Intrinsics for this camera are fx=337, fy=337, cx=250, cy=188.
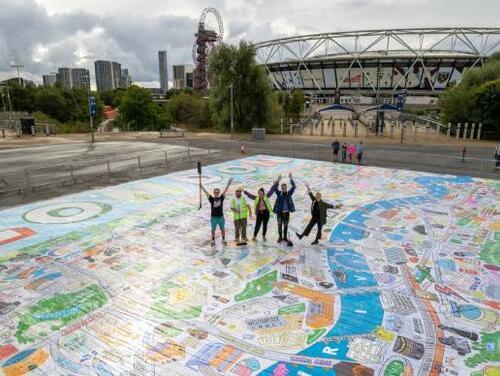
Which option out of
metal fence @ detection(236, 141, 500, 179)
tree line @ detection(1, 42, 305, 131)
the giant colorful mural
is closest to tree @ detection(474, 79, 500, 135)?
metal fence @ detection(236, 141, 500, 179)

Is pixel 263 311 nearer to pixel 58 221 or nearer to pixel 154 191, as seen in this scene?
pixel 58 221

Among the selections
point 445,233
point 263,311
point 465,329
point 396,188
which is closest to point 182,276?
point 263,311

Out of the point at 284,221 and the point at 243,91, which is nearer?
the point at 284,221

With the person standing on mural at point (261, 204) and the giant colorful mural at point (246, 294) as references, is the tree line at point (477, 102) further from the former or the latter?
the person standing on mural at point (261, 204)

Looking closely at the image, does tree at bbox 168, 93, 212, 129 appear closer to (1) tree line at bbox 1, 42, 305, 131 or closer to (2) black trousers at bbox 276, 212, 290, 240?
(1) tree line at bbox 1, 42, 305, 131

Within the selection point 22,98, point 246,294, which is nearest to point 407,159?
point 246,294

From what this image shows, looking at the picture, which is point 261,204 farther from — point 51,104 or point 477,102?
point 51,104
